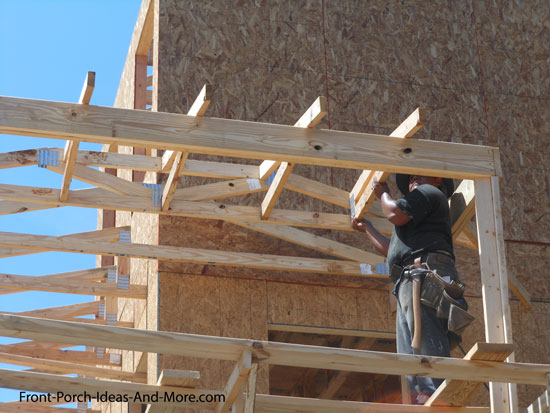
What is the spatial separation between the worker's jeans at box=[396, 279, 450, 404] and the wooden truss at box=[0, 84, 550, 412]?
40cm

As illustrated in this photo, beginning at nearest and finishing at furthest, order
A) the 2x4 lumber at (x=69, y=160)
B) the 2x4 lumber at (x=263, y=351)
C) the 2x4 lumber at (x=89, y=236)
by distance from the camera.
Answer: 1. the 2x4 lumber at (x=263, y=351)
2. the 2x4 lumber at (x=69, y=160)
3. the 2x4 lumber at (x=89, y=236)

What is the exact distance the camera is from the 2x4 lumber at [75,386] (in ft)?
16.8

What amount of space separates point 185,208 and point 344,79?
2.95 metres

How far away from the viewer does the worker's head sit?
22.7 feet

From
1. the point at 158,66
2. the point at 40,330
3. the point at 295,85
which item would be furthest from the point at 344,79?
the point at 40,330

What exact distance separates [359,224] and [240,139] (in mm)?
2108

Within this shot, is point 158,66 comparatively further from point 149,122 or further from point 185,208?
point 149,122

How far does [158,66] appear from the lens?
384 inches

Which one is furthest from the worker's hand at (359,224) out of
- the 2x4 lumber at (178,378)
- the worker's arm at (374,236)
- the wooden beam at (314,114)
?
the 2x4 lumber at (178,378)

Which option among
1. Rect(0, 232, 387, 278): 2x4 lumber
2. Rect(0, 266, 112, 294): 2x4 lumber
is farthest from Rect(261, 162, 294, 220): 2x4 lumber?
Rect(0, 266, 112, 294): 2x4 lumber

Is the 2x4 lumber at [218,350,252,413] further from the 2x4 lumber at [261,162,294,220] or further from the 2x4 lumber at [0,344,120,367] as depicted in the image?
the 2x4 lumber at [0,344,120,367]

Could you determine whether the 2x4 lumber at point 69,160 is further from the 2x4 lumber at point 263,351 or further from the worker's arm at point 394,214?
the worker's arm at point 394,214

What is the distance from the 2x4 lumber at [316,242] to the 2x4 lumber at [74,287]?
56.1 inches

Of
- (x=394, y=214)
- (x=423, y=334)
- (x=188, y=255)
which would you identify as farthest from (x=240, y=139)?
(x=188, y=255)
